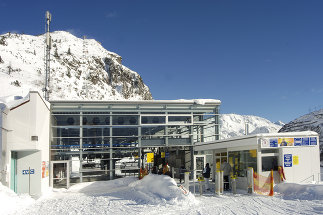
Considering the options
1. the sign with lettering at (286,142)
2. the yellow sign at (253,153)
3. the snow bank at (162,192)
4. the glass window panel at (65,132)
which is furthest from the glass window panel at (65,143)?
the sign with lettering at (286,142)

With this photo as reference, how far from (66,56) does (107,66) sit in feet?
46.9

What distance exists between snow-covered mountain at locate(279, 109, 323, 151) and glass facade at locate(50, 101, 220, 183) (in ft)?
103

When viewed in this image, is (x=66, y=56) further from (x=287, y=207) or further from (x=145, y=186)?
(x=287, y=207)

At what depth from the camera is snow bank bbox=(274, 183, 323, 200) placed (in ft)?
39.6

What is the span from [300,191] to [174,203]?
199 inches

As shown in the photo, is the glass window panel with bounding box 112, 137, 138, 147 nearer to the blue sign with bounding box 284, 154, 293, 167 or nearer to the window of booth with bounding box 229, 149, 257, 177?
the window of booth with bounding box 229, 149, 257, 177

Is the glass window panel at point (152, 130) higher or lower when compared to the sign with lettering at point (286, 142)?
higher

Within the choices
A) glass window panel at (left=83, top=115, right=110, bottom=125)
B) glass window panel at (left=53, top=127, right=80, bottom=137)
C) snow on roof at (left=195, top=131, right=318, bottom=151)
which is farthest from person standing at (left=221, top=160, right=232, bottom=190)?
glass window panel at (left=53, top=127, right=80, bottom=137)

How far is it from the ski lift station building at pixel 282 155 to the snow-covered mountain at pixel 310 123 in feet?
109

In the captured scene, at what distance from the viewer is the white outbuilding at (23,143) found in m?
14.9

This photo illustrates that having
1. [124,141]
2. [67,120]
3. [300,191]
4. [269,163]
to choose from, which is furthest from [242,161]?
[67,120]

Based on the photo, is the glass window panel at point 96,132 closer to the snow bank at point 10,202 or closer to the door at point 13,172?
the door at point 13,172

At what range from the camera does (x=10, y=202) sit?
1243cm

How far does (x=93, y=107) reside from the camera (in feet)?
69.4
